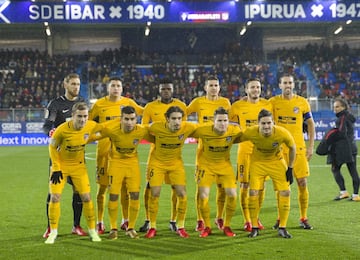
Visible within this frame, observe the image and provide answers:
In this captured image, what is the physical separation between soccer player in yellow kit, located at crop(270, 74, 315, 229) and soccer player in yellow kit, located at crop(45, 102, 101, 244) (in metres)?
2.70

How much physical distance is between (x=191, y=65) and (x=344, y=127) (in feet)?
86.0

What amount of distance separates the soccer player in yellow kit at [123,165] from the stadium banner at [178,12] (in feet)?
83.7

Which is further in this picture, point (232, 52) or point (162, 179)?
point (232, 52)

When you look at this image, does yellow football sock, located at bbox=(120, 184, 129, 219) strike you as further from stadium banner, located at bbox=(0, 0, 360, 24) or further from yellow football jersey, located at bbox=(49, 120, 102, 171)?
stadium banner, located at bbox=(0, 0, 360, 24)

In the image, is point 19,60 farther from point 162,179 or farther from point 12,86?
point 162,179

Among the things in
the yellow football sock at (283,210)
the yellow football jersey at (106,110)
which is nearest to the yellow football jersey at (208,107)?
the yellow football jersey at (106,110)

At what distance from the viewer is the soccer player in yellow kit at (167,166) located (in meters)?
7.42

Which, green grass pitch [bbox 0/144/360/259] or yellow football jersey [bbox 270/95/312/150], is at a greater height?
yellow football jersey [bbox 270/95/312/150]

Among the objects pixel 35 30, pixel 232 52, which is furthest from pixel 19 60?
pixel 232 52

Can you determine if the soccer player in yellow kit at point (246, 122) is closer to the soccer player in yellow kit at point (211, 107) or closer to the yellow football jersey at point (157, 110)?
the soccer player in yellow kit at point (211, 107)

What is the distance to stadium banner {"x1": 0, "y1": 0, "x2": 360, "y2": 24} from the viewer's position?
31719 millimetres

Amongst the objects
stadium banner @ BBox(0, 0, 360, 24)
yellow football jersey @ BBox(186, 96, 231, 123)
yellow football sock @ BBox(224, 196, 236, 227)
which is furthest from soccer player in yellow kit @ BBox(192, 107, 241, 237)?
stadium banner @ BBox(0, 0, 360, 24)

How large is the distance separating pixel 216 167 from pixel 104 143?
163 cm

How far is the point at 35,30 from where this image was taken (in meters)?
37.4
